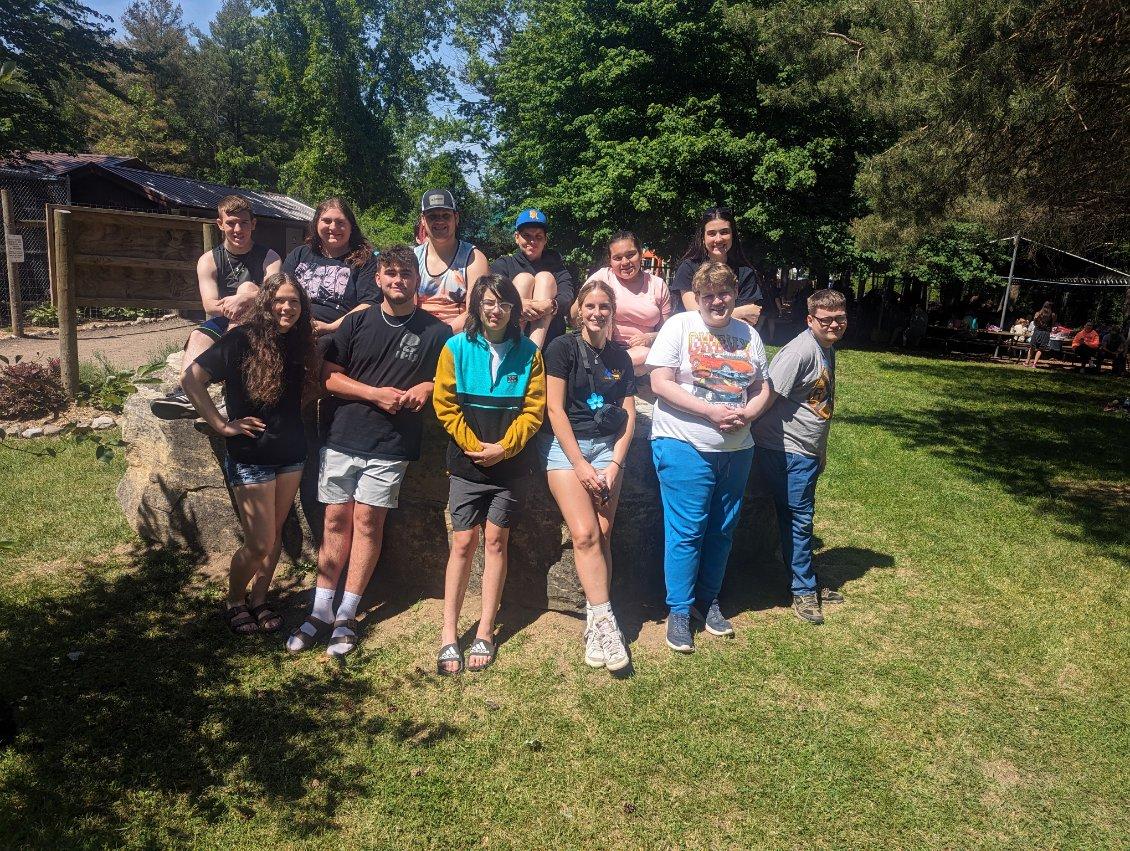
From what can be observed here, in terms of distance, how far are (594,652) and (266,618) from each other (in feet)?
5.96

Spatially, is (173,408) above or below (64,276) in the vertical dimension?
below

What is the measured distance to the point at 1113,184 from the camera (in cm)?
797

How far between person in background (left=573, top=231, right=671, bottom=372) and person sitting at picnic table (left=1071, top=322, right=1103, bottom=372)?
16845 mm

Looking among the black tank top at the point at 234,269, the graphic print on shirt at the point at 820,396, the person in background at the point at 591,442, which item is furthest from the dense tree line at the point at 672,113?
the graphic print on shirt at the point at 820,396

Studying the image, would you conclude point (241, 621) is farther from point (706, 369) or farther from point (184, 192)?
point (184, 192)

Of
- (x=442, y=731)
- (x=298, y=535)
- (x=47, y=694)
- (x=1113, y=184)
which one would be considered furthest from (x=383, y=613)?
(x=1113, y=184)

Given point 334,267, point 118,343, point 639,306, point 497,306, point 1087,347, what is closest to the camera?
point 497,306

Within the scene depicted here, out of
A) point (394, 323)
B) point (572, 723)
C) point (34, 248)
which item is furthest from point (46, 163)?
point (572, 723)

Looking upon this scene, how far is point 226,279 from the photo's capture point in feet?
15.3

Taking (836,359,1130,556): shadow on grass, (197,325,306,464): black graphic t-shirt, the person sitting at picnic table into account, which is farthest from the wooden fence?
the person sitting at picnic table

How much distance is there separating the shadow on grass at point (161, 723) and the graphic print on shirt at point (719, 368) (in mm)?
2130

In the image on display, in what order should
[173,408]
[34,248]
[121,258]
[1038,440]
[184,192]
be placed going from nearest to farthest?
[173,408]
[121,258]
[1038,440]
[34,248]
[184,192]

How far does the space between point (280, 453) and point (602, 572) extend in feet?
5.86

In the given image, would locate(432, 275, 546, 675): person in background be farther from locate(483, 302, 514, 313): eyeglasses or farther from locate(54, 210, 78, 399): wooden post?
locate(54, 210, 78, 399): wooden post
